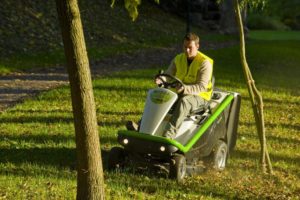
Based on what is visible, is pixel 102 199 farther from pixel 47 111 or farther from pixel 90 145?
pixel 47 111

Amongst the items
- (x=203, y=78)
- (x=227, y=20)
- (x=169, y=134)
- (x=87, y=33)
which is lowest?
(x=169, y=134)

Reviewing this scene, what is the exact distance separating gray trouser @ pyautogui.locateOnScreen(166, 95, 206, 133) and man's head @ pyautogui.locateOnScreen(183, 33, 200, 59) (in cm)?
69

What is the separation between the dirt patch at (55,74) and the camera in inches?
639

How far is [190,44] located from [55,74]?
10.4 metres

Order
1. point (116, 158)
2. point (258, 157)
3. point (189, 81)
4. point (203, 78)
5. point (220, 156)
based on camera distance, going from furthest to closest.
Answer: point (258, 157)
point (220, 156)
point (189, 81)
point (203, 78)
point (116, 158)

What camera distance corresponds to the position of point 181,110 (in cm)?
915

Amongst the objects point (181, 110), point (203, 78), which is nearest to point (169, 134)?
point (181, 110)

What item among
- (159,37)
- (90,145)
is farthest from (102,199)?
(159,37)

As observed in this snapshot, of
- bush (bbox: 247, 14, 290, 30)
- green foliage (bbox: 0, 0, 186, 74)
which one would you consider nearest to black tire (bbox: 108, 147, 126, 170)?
green foliage (bbox: 0, 0, 186, 74)

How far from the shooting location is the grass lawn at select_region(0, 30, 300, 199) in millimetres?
8477

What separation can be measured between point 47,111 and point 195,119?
16.8 feet

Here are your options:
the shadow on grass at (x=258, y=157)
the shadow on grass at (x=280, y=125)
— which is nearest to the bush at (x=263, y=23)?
the shadow on grass at (x=280, y=125)

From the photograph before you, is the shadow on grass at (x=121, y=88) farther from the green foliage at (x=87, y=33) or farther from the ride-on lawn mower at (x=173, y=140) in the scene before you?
the ride-on lawn mower at (x=173, y=140)

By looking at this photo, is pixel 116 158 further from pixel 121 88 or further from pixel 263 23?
pixel 263 23
